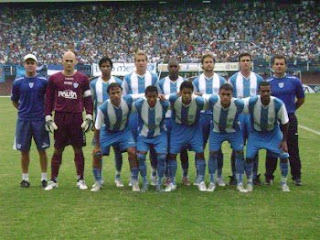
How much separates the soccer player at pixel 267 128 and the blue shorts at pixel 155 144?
1.16m

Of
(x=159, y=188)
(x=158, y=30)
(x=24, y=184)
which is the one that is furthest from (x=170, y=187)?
(x=158, y=30)

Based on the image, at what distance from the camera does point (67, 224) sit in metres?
6.19

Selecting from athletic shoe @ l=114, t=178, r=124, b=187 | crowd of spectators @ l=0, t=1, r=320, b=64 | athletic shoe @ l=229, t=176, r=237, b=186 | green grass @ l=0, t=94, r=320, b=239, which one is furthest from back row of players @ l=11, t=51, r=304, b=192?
crowd of spectators @ l=0, t=1, r=320, b=64

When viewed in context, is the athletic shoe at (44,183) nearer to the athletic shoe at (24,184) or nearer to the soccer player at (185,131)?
the athletic shoe at (24,184)

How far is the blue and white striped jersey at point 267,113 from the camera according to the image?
304 inches

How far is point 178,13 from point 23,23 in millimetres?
11278

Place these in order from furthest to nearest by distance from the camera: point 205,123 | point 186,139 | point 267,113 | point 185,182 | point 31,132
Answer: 1. point 185,182
2. point 205,123
3. point 31,132
4. point 186,139
5. point 267,113

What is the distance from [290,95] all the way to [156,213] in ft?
9.28

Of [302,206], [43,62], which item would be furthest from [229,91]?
[43,62]

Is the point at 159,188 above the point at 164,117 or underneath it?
underneath

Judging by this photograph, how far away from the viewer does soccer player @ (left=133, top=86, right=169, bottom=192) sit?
309 inches

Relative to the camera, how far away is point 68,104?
786 cm

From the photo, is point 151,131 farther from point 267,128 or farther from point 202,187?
point 267,128

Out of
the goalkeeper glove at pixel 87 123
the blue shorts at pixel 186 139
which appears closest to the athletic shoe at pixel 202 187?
the blue shorts at pixel 186 139
